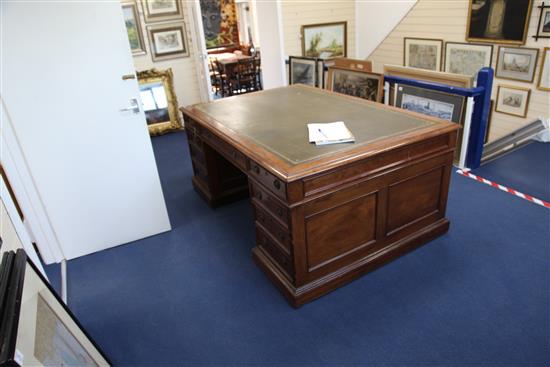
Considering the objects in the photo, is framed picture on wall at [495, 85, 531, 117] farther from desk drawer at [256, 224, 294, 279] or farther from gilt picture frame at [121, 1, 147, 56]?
gilt picture frame at [121, 1, 147, 56]

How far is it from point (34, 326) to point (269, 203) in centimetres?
135

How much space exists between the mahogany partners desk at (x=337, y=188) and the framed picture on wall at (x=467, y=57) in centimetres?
302

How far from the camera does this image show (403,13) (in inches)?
238

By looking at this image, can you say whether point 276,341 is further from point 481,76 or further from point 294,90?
point 481,76

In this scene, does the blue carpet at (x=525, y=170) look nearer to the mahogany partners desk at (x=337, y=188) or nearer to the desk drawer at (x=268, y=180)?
the mahogany partners desk at (x=337, y=188)

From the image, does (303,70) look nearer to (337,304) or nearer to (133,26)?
(133,26)

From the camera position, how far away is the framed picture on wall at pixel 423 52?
5723 mm

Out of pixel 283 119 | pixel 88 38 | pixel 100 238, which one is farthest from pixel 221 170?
pixel 88 38

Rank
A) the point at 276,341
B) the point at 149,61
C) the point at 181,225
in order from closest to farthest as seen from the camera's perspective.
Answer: the point at 276,341, the point at 181,225, the point at 149,61

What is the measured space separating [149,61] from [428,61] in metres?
4.27

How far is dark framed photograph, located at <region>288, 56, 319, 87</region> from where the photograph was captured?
527cm

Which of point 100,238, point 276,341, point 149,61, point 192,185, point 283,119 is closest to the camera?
point 276,341

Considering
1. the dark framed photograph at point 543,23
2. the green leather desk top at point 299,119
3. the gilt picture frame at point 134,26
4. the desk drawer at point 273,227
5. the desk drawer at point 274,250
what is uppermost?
the gilt picture frame at point 134,26

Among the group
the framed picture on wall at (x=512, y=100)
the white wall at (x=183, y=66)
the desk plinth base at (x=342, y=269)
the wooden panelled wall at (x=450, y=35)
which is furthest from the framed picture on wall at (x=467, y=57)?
the white wall at (x=183, y=66)
